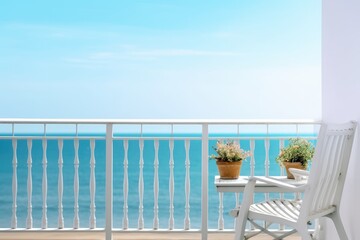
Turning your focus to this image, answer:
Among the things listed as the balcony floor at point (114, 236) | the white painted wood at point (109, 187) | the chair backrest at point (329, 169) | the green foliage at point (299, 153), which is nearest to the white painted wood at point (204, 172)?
the balcony floor at point (114, 236)

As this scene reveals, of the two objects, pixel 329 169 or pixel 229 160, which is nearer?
pixel 329 169

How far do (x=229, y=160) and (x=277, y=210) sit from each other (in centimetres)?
74

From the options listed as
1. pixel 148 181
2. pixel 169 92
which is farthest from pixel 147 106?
pixel 148 181

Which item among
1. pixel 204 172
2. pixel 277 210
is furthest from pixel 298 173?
pixel 204 172

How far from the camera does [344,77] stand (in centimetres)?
351

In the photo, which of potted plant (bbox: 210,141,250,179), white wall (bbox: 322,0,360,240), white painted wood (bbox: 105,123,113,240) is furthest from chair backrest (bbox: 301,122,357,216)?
white painted wood (bbox: 105,123,113,240)

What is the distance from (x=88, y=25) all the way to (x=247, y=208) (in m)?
17.0

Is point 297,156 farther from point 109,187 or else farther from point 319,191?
point 109,187

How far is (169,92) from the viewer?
687 inches

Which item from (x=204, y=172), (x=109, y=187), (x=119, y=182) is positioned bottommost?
(x=119, y=182)

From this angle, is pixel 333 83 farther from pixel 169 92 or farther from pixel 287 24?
pixel 287 24

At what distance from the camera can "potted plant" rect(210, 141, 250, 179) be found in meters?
3.93

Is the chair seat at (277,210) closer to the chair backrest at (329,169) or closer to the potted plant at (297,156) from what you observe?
the chair backrest at (329,169)

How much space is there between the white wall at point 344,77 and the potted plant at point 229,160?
71cm
